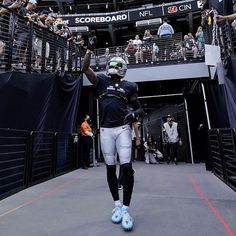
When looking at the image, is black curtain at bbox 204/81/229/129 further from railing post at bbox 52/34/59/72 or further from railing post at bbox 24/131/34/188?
railing post at bbox 24/131/34/188

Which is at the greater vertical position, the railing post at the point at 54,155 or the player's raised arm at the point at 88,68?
the player's raised arm at the point at 88,68

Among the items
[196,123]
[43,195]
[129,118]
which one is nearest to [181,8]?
[196,123]

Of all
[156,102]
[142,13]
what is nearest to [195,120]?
[156,102]

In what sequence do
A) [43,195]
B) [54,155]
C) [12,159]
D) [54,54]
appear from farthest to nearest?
[54,54] < [54,155] < [12,159] < [43,195]

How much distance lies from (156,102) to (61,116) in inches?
312

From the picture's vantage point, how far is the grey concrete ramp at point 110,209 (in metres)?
3.17

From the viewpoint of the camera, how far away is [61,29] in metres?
9.78

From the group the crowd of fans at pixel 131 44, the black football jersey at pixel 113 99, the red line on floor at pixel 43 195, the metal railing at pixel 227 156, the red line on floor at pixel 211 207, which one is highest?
the crowd of fans at pixel 131 44

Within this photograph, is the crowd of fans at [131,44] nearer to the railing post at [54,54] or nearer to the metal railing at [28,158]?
the railing post at [54,54]

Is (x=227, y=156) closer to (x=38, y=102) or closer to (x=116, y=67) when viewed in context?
(x=116, y=67)

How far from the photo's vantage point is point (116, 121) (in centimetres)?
339

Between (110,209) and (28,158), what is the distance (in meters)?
2.55

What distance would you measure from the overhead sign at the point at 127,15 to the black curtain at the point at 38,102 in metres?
15.5

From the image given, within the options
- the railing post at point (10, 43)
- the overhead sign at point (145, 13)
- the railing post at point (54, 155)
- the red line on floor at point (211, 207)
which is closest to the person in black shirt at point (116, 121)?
the red line on floor at point (211, 207)
